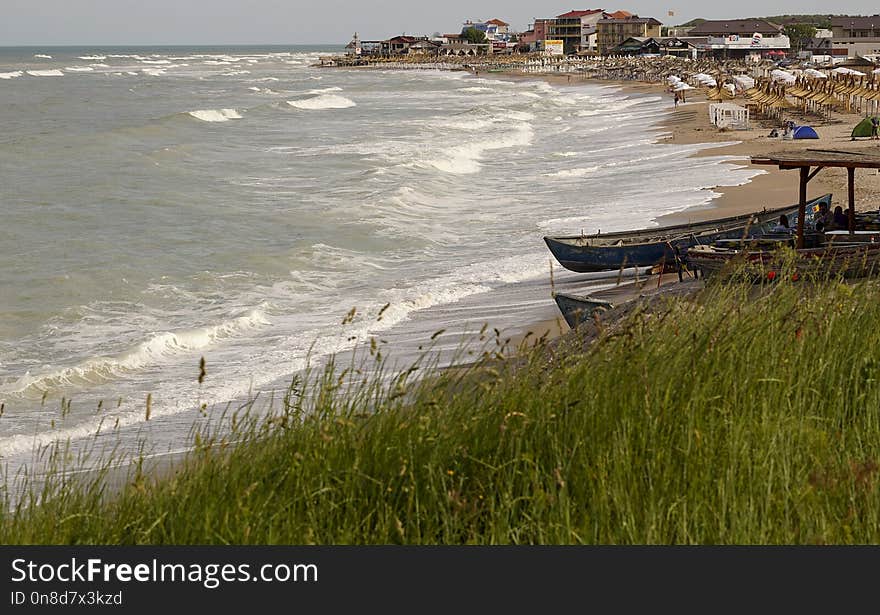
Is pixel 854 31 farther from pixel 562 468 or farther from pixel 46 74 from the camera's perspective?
pixel 562 468

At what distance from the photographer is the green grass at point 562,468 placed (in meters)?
4.16

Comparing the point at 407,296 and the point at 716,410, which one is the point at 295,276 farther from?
the point at 716,410

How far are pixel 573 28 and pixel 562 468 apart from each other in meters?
184

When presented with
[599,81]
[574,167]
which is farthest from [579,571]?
[599,81]

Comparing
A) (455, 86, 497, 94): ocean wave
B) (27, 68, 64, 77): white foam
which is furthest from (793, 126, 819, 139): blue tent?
(27, 68, 64, 77): white foam

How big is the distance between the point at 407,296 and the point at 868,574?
11.7m

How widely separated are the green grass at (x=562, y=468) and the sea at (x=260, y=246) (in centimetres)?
46

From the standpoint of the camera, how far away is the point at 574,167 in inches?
1224

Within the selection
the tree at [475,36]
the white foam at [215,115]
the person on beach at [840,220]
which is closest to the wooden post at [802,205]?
the person on beach at [840,220]

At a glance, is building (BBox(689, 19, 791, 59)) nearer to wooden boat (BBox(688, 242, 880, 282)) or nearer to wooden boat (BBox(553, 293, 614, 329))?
wooden boat (BBox(688, 242, 880, 282))

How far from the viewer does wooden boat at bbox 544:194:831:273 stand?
48.7 feet

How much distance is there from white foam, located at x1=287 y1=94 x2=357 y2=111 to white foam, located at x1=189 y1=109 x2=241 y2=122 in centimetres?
841

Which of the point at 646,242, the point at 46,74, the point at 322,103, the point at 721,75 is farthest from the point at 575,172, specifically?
the point at 46,74

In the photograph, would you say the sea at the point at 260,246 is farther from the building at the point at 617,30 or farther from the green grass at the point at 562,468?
the building at the point at 617,30
